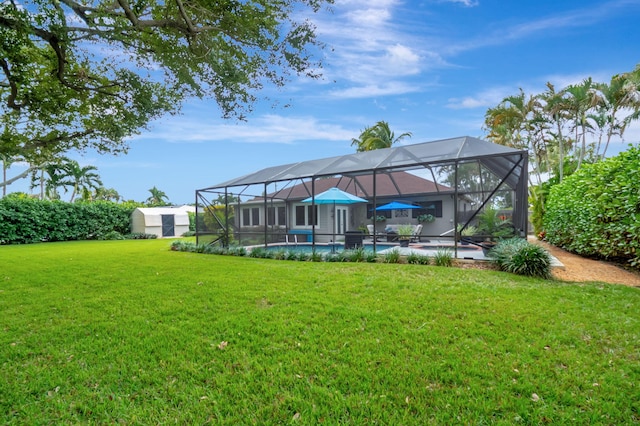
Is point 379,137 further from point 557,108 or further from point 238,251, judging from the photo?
point 238,251

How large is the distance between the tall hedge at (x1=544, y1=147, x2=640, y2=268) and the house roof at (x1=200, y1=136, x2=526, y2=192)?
1719mm

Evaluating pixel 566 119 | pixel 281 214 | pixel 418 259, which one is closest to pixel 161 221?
pixel 281 214

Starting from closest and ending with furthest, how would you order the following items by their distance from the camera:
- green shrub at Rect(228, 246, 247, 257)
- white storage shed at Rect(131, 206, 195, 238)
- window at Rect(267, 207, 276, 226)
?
green shrub at Rect(228, 246, 247, 257)
window at Rect(267, 207, 276, 226)
white storage shed at Rect(131, 206, 195, 238)

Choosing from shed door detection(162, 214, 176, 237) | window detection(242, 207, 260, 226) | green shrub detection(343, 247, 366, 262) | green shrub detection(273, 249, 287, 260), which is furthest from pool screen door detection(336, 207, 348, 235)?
shed door detection(162, 214, 176, 237)

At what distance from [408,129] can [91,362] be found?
2655 centimetres

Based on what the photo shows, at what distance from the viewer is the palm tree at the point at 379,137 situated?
25219mm

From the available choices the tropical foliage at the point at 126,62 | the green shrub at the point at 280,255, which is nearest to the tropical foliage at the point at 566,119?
the green shrub at the point at 280,255

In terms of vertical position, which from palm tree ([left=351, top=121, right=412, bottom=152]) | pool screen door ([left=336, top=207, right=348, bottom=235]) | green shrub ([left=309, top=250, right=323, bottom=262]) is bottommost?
green shrub ([left=309, top=250, right=323, bottom=262])

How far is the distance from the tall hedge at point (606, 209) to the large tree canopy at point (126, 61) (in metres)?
7.02

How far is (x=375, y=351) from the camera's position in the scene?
3.17m

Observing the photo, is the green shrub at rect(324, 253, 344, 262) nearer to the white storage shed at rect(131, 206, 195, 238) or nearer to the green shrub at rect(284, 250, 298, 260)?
the green shrub at rect(284, 250, 298, 260)

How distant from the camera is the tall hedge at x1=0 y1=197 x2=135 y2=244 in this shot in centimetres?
1834

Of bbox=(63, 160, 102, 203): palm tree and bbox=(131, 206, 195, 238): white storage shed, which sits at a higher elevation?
bbox=(63, 160, 102, 203): palm tree

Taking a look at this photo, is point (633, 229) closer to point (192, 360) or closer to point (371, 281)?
point (371, 281)
